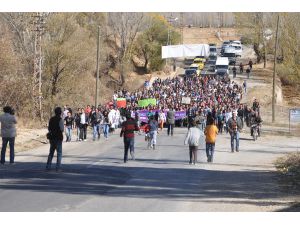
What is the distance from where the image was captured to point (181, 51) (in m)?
76.6

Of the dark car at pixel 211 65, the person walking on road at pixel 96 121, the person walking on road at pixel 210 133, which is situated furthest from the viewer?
the dark car at pixel 211 65

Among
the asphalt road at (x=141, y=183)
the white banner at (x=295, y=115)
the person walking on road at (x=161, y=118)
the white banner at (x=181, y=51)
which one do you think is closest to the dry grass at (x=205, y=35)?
the white banner at (x=181, y=51)

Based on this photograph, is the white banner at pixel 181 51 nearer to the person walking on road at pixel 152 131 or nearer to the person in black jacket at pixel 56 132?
the person walking on road at pixel 152 131

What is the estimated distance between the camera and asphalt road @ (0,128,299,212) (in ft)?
46.3

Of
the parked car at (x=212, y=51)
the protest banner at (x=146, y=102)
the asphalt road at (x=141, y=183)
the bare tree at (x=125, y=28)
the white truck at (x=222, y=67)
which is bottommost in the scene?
the asphalt road at (x=141, y=183)

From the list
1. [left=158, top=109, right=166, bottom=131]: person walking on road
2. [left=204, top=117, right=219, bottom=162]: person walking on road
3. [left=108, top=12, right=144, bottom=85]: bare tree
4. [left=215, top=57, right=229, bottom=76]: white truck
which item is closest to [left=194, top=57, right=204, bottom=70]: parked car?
[left=215, top=57, right=229, bottom=76]: white truck

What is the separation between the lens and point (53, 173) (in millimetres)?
18578

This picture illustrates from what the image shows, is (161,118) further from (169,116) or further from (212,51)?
(212,51)

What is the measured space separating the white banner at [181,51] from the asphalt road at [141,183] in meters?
48.4

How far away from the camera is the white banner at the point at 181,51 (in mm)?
75562

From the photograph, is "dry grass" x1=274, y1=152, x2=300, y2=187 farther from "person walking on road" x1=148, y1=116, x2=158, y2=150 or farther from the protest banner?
the protest banner

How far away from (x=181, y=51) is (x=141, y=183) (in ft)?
196

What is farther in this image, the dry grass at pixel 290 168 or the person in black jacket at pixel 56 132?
the dry grass at pixel 290 168

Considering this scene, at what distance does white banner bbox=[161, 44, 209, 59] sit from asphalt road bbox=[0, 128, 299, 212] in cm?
4840
